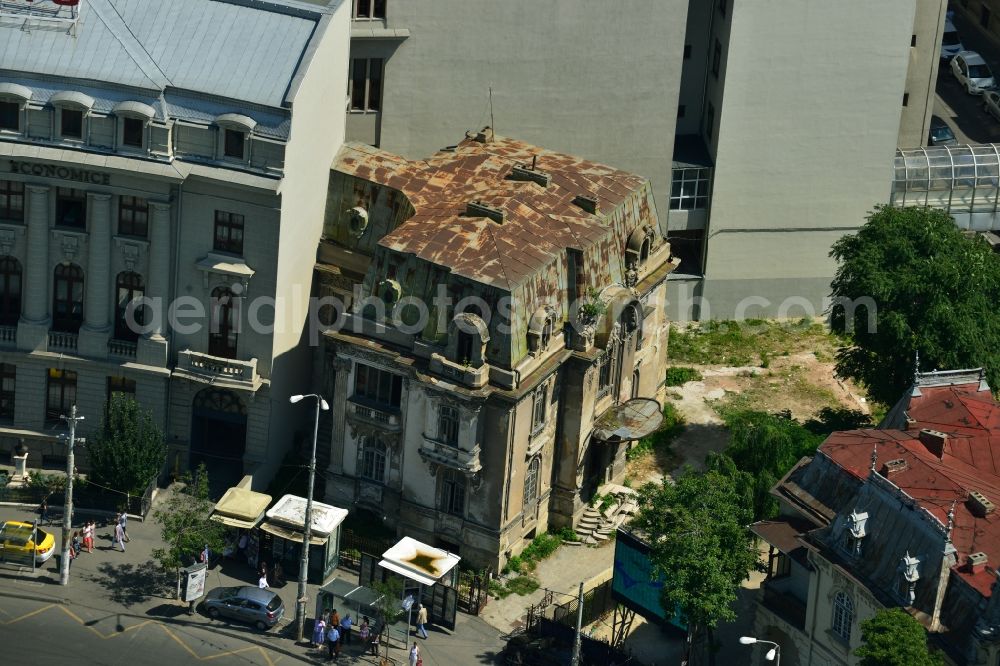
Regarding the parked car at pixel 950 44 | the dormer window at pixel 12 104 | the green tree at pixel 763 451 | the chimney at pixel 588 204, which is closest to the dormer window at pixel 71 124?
the dormer window at pixel 12 104

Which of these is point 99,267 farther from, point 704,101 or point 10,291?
point 704,101

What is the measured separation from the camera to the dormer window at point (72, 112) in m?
130

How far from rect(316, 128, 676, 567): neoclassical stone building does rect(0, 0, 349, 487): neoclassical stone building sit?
4.86 meters

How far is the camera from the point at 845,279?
474ft

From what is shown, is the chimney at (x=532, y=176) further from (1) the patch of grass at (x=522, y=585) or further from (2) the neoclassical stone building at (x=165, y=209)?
(1) the patch of grass at (x=522, y=585)

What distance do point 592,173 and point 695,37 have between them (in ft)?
74.5

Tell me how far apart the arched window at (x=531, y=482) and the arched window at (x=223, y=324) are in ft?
64.5

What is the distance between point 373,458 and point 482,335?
12.3 m

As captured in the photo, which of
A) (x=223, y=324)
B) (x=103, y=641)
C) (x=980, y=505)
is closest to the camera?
(x=980, y=505)

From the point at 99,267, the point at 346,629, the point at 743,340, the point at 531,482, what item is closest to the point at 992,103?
the point at 743,340

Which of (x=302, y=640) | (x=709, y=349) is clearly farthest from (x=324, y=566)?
(x=709, y=349)

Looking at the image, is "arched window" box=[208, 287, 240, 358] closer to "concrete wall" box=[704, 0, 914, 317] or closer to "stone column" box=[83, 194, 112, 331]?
"stone column" box=[83, 194, 112, 331]

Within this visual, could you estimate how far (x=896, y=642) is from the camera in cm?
10869

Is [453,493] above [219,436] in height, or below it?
below
